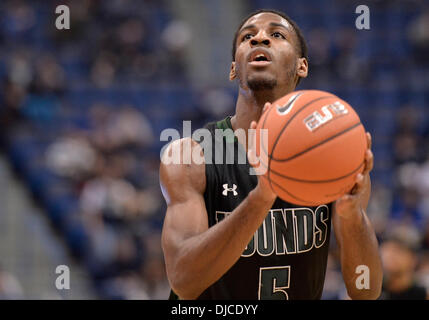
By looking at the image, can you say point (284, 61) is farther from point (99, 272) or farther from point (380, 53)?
point (380, 53)

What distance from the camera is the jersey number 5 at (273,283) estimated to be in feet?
11.2

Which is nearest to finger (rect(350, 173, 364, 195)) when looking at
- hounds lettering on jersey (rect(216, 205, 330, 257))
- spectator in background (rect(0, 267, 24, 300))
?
hounds lettering on jersey (rect(216, 205, 330, 257))

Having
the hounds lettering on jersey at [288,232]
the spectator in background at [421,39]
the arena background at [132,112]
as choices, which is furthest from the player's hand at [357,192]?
the spectator in background at [421,39]

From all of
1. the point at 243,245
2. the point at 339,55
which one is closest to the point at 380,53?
the point at 339,55

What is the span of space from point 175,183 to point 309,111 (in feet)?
2.68

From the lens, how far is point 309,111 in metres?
2.94

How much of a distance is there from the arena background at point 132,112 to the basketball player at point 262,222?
10.5ft

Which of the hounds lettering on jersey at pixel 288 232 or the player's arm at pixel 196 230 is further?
the hounds lettering on jersey at pixel 288 232

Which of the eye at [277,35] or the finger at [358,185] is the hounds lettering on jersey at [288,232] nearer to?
the finger at [358,185]

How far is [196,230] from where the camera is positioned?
3178 millimetres

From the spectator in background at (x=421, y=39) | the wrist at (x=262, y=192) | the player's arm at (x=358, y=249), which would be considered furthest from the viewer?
the spectator in background at (x=421, y=39)

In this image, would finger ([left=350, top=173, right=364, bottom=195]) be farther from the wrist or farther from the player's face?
the player's face
